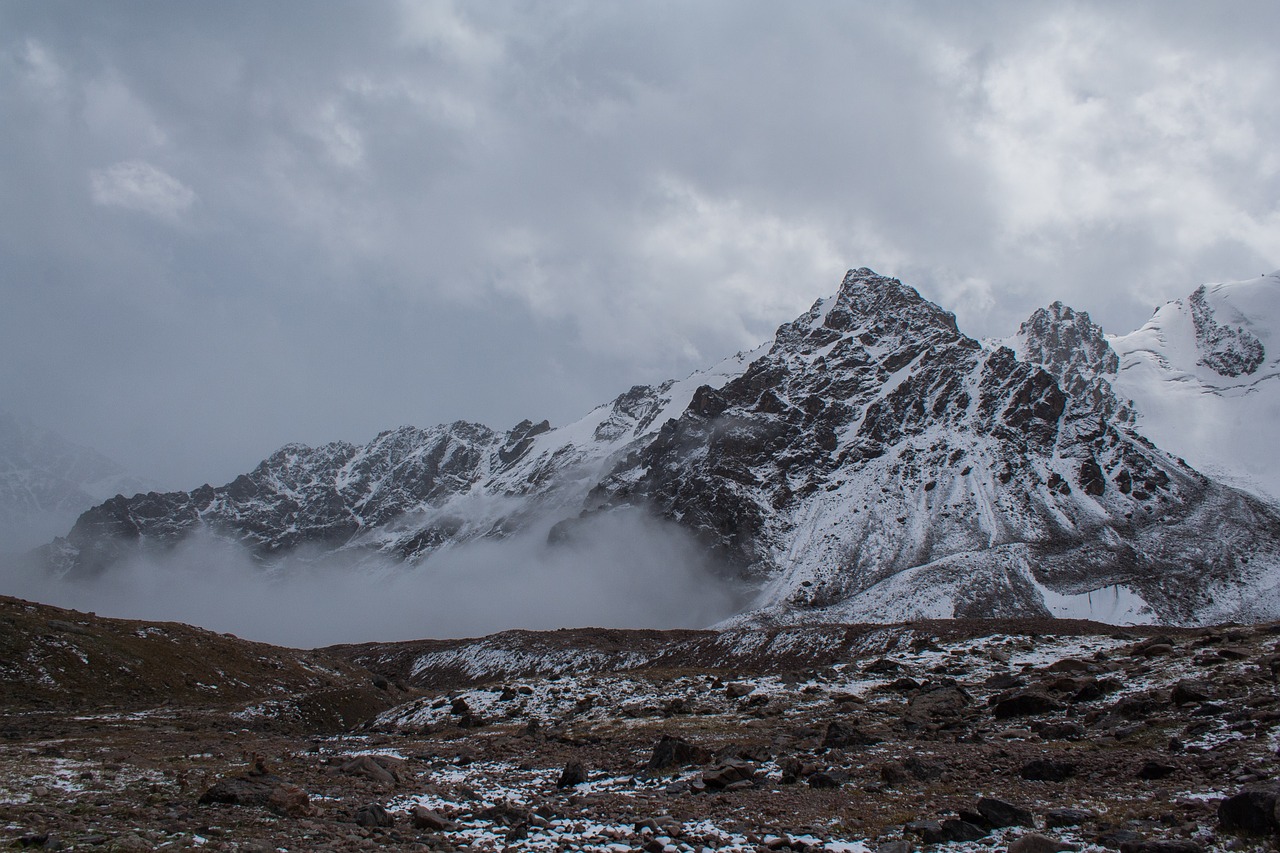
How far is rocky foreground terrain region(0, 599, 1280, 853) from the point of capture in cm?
1452

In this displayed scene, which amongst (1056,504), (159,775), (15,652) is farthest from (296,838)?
(1056,504)

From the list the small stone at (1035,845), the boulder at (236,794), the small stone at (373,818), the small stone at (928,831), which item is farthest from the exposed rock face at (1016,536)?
the boulder at (236,794)

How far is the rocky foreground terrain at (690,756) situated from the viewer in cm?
1452

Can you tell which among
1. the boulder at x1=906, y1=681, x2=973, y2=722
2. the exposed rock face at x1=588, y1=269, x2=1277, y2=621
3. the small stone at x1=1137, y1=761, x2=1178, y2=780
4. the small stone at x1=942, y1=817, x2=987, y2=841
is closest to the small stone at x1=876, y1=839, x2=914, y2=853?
the small stone at x1=942, y1=817, x2=987, y2=841

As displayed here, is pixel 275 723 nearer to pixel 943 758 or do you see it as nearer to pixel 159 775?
pixel 159 775

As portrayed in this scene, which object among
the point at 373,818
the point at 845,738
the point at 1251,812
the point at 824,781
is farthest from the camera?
the point at 845,738

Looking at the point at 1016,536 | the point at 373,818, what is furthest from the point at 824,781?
the point at 1016,536

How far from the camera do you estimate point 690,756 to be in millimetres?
25047

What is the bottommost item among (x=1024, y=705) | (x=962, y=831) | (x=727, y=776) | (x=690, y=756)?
(x=690, y=756)

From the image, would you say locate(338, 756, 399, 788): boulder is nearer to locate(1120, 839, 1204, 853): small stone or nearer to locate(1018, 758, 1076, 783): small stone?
locate(1018, 758, 1076, 783): small stone

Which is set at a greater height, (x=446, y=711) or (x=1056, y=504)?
(x=1056, y=504)

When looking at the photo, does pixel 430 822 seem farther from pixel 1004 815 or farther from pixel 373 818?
pixel 1004 815

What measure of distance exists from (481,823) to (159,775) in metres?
12.2

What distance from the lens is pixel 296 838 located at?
1412 centimetres
